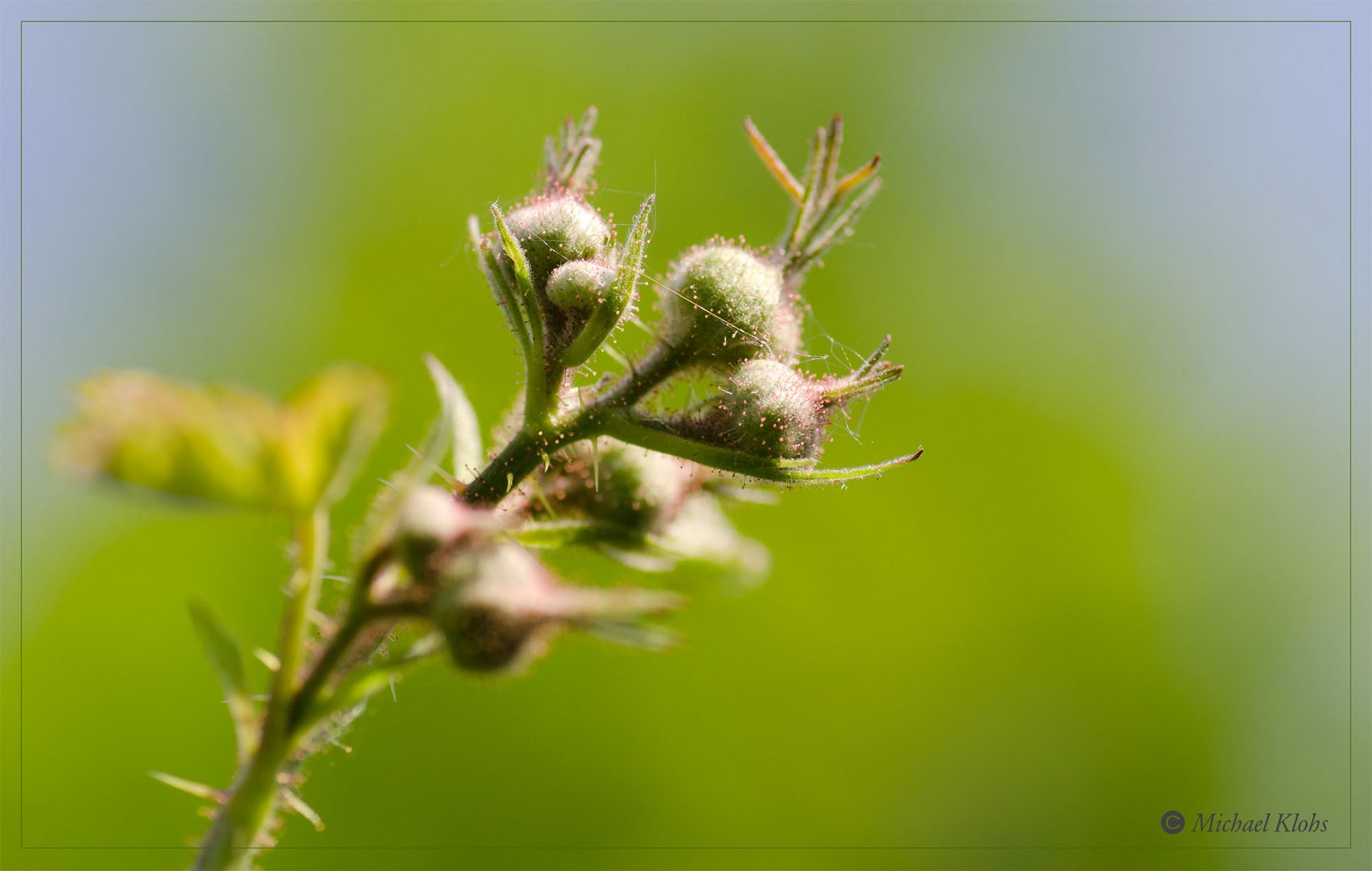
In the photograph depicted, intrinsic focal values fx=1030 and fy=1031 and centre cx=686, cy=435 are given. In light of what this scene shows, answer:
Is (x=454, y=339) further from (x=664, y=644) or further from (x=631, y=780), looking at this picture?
(x=664, y=644)

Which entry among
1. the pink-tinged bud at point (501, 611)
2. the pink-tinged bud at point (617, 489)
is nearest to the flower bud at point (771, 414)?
the pink-tinged bud at point (617, 489)

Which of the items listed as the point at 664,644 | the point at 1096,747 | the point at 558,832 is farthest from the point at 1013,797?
the point at 664,644

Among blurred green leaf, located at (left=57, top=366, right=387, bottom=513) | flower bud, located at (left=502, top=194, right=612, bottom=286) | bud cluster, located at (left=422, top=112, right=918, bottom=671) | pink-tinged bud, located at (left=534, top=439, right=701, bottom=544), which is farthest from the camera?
pink-tinged bud, located at (left=534, top=439, right=701, bottom=544)

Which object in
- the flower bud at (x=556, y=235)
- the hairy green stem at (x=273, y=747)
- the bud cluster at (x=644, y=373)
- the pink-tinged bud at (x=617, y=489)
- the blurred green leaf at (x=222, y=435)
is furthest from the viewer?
the pink-tinged bud at (x=617, y=489)

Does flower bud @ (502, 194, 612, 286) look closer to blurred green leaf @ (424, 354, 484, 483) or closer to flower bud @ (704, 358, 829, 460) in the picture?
blurred green leaf @ (424, 354, 484, 483)

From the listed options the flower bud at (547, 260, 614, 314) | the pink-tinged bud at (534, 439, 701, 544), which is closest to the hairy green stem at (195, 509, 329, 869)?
the flower bud at (547, 260, 614, 314)

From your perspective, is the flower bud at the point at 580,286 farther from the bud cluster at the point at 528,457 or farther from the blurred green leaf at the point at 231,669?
the blurred green leaf at the point at 231,669

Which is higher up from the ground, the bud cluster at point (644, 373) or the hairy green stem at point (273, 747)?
the bud cluster at point (644, 373)
